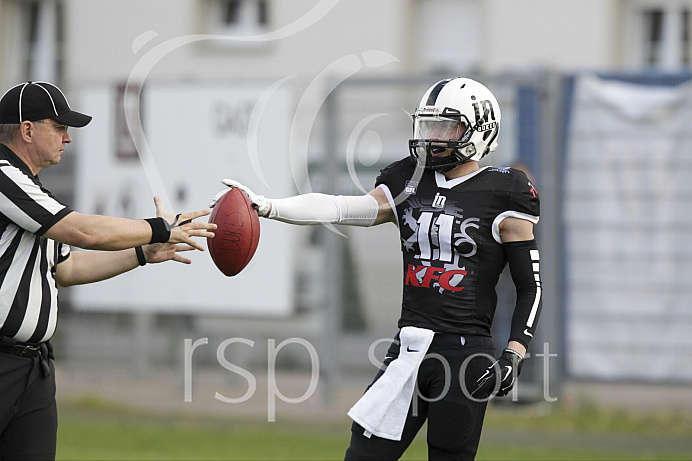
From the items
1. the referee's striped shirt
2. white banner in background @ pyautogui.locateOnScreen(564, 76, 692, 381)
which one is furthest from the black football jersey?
white banner in background @ pyautogui.locateOnScreen(564, 76, 692, 381)

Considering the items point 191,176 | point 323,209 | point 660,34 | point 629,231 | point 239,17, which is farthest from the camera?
point 239,17

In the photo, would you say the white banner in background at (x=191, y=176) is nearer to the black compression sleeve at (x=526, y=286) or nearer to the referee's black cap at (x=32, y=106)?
the referee's black cap at (x=32, y=106)

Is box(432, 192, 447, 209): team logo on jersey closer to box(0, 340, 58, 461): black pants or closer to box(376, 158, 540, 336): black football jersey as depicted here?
box(376, 158, 540, 336): black football jersey

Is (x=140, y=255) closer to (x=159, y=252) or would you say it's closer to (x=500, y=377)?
(x=159, y=252)

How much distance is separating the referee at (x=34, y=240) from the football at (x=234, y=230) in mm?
68

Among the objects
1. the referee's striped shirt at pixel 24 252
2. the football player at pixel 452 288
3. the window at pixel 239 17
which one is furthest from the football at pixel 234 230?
the window at pixel 239 17

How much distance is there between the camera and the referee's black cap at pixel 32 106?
3775 millimetres

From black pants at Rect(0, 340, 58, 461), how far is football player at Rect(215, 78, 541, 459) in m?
1.05

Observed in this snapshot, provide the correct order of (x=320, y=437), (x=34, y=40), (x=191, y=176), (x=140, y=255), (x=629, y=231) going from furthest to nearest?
(x=34, y=40), (x=191, y=176), (x=629, y=231), (x=320, y=437), (x=140, y=255)

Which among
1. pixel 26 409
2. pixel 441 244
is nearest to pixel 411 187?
pixel 441 244

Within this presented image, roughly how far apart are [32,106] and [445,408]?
6.38ft

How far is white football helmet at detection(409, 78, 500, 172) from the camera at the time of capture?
3.86m

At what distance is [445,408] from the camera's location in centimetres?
373

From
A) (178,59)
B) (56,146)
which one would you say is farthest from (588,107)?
(178,59)
